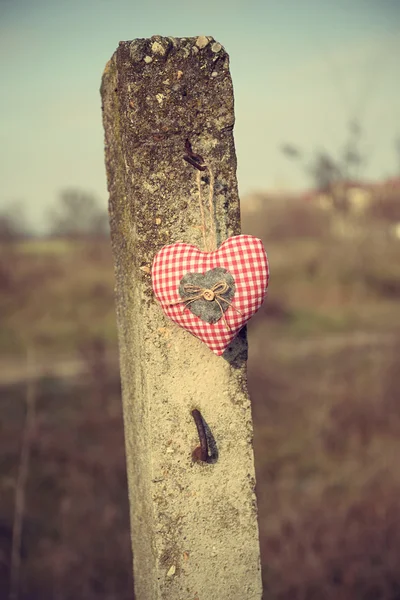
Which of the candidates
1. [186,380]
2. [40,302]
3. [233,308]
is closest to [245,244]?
[233,308]

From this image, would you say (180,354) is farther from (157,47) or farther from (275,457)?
(275,457)

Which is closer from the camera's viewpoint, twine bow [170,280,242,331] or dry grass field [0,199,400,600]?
twine bow [170,280,242,331]

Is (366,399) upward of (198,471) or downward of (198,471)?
downward

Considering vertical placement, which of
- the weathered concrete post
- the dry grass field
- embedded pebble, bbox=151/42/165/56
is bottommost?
the dry grass field

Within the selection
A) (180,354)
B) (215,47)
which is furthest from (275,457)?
(215,47)

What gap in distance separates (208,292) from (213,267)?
2.6 inches

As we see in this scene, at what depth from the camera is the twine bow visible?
165 cm

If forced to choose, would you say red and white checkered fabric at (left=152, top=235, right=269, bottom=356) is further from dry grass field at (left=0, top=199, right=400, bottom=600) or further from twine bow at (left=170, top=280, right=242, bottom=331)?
dry grass field at (left=0, top=199, right=400, bottom=600)

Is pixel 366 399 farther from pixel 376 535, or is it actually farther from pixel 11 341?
pixel 11 341

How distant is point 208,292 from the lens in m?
1.66

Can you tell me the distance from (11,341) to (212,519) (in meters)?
12.8

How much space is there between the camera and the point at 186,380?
1694 mm

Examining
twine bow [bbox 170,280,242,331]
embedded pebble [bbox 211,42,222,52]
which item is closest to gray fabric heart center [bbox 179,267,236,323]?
twine bow [bbox 170,280,242,331]

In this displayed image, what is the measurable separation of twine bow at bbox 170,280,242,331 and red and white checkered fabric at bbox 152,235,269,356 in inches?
0.4
